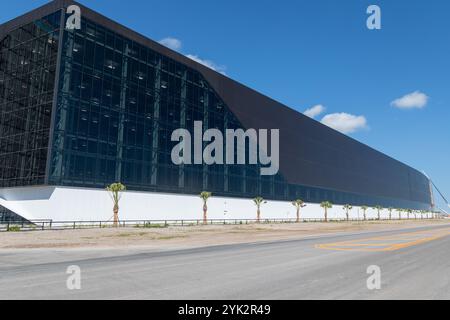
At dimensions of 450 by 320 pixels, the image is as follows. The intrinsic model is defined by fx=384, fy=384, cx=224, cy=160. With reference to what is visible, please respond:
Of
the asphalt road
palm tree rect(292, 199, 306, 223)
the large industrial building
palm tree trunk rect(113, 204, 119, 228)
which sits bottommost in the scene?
the asphalt road

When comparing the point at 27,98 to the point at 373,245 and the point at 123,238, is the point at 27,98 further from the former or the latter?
the point at 373,245

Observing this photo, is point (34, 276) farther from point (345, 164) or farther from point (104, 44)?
point (345, 164)

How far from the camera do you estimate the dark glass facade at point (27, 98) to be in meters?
56.0

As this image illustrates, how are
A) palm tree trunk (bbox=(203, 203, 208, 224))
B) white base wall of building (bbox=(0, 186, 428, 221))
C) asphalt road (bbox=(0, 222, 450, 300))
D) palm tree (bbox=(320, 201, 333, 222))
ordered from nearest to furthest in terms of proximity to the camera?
asphalt road (bbox=(0, 222, 450, 300)) → white base wall of building (bbox=(0, 186, 428, 221)) → palm tree trunk (bbox=(203, 203, 208, 224)) → palm tree (bbox=(320, 201, 333, 222))

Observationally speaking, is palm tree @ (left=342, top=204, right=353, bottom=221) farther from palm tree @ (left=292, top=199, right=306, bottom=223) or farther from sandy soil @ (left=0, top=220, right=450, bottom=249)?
sandy soil @ (left=0, top=220, right=450, bottom=249)

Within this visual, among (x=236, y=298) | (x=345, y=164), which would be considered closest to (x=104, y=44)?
(x=236, y=298)

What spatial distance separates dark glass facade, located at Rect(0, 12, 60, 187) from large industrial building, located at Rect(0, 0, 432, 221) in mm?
176

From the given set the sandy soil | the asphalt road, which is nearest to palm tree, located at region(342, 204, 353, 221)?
the sandy soil

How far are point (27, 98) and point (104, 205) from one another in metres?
21.1

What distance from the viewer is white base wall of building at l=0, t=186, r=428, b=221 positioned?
174 ft

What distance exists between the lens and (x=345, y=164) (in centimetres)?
13388

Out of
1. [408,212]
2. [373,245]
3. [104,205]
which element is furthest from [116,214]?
[408,212]

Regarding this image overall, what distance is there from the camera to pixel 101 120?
60.8m

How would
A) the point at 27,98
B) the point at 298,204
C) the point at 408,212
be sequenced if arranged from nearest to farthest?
the point at 27,98 → the point at 298,204 → the point at 408,212
